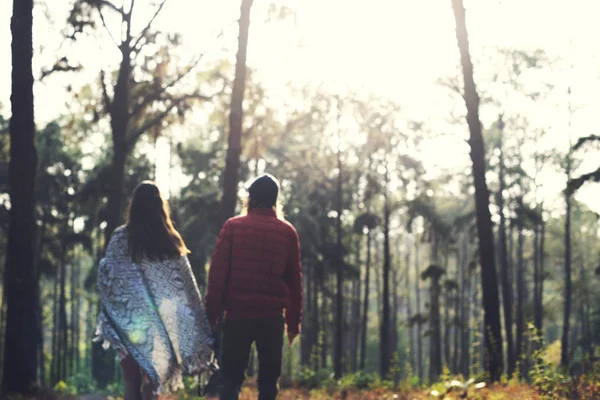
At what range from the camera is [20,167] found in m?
11.4

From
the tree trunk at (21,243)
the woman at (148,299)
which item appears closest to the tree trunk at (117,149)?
the tree trunk at (21,243)

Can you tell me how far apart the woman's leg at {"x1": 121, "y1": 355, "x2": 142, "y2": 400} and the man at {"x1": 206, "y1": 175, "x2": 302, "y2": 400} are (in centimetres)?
72

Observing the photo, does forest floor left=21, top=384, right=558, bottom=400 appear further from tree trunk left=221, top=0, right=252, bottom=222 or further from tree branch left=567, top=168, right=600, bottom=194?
tree branch left=567, top=168, right=600, bottom=194

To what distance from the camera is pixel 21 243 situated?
37.4 ft

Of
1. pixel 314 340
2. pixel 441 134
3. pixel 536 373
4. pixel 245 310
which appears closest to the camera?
pixel 245 310

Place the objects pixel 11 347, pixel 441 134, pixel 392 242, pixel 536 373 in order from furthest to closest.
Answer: pixel 392 242
pixel 441 134
pixel 11 347
pixel 536 373

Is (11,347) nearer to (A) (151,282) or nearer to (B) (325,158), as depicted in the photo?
(A) (151,282)

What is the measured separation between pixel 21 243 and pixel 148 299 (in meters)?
5.12

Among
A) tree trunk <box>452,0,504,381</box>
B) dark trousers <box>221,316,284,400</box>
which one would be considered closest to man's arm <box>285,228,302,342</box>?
dark trousers <box>221,316,284,400</box>

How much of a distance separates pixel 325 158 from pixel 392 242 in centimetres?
3880

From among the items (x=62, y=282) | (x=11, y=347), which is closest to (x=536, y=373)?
(x=11, y=347)

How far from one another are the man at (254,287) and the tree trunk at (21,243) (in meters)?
5.36

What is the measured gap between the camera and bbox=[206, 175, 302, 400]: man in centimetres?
669

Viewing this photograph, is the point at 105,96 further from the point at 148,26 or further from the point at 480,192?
the point at 480,192
